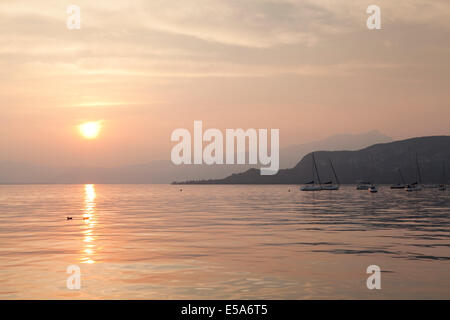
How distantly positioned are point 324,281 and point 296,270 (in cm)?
298

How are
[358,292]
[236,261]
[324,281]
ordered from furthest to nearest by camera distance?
[236,261]
[324,281]
[358,292]

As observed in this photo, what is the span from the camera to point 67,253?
3341 cm

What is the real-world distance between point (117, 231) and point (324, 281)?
99.2ft

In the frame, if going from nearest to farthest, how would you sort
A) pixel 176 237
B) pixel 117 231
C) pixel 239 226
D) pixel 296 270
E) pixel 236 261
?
1. pixel 296 270
2. pixel 236 261
3. pixel 176 237
4. pixel 117 231
5. pixel 239 226

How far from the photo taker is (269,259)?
30.1 m

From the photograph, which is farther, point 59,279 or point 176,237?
point 176,237
